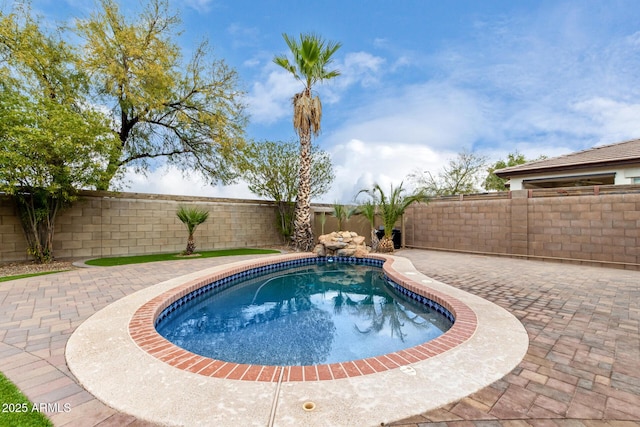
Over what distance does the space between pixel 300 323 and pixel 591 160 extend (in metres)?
14.0

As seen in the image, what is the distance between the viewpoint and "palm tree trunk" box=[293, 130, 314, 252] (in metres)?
13.1

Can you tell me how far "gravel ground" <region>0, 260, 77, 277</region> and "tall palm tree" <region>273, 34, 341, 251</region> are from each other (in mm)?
8216

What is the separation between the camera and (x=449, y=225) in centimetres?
1213

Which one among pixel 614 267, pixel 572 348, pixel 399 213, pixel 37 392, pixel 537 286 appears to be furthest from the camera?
pixel 399 213

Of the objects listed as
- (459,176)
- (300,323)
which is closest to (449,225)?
(300,323)

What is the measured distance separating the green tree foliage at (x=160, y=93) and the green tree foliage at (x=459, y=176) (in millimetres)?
17283

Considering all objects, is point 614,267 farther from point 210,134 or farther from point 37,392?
point 210,134

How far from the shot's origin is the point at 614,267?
8.30 metres

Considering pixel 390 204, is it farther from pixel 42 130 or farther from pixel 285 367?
pixel 42 130

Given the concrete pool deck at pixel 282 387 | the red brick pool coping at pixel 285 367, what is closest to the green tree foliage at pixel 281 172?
the red brick pool coping at pixel 285 367

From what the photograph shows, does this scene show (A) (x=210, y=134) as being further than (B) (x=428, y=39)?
Yes

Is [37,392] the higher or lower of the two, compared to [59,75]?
lower

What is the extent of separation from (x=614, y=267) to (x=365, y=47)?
475 inches

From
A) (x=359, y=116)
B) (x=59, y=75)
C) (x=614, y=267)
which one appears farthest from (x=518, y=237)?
(x=59, y=75)
